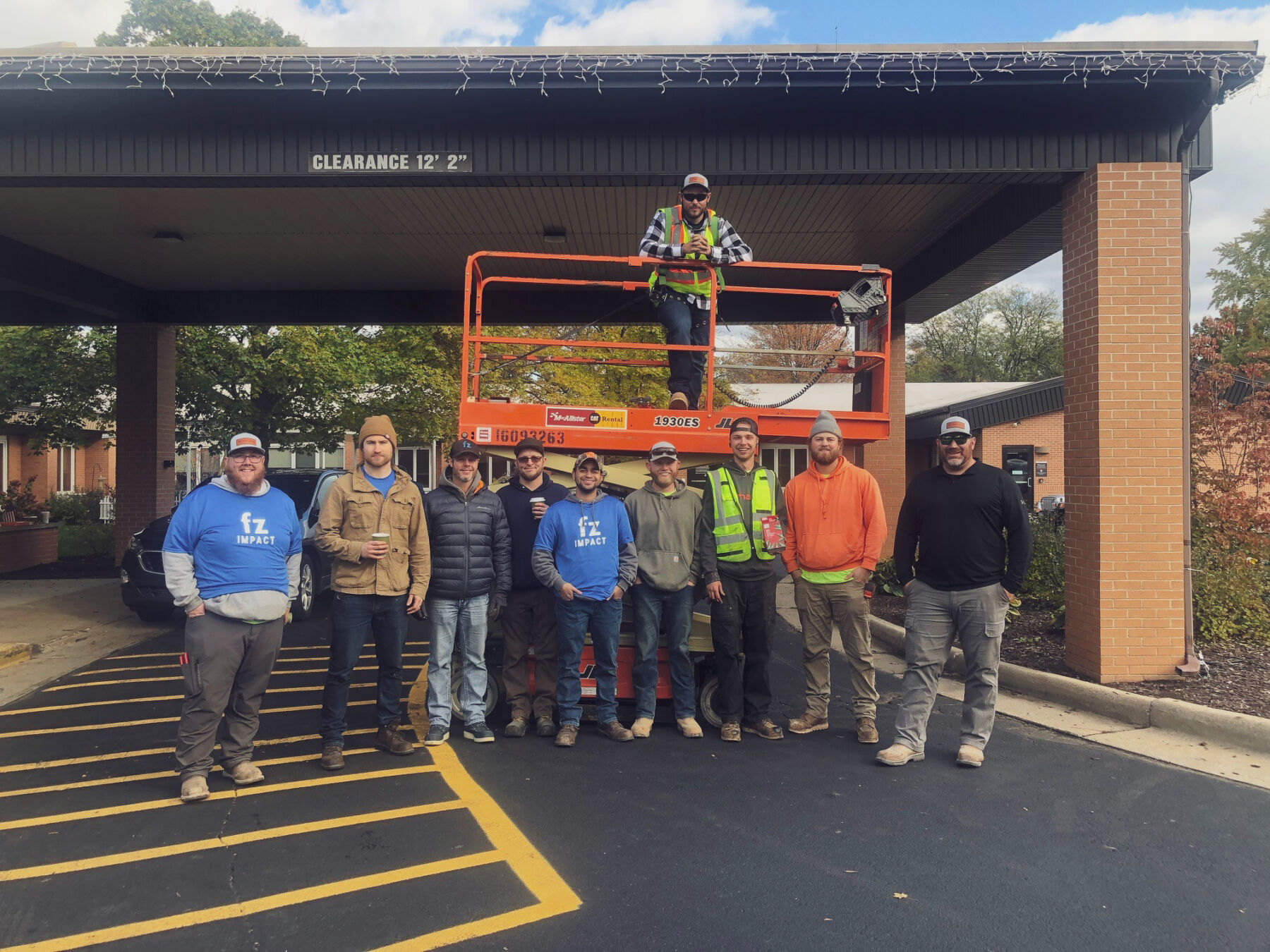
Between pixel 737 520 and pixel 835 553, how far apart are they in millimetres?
665

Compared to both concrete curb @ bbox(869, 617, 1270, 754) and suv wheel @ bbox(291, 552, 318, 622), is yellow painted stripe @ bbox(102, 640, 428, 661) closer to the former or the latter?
suv wheel @ bbox(291, 552, 318, 622)

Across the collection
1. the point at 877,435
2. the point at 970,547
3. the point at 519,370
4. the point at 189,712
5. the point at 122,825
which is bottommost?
the point at 122,825

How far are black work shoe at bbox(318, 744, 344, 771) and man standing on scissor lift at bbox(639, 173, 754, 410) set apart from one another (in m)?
3.20

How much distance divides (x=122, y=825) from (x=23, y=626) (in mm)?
6813

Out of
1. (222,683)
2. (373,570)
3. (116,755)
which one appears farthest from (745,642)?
(116,755)

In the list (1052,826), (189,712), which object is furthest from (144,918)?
(1052,826)

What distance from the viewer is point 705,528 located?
18.1 feet

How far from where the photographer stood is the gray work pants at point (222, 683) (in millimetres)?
4559

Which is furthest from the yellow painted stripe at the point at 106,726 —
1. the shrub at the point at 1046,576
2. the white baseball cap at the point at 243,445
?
the shrub at the point at 1046,576

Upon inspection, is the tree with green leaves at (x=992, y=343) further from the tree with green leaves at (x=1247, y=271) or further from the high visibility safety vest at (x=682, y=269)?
the high visibility safety vest at (x=682, y=269)

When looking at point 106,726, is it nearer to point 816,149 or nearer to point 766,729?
point 766,729

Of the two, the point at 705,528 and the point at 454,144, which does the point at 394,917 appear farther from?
the point at 454,144

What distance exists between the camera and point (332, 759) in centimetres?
491

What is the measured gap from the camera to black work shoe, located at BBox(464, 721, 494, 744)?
541 centimetres
